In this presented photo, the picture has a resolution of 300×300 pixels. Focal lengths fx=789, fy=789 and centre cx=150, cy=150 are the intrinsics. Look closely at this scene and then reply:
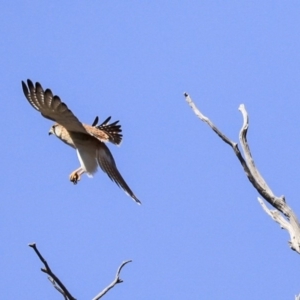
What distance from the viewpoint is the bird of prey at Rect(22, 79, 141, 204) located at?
5.80m

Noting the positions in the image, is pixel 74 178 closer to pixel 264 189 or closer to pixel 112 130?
pixel 112 130

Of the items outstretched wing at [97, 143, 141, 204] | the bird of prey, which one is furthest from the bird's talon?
outstretched wing at [97, 143, 141, 204]

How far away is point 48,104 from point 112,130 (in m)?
0.89

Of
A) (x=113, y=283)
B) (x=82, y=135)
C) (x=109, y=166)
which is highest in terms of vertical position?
(x=82, y=135)

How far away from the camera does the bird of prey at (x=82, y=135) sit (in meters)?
5.80

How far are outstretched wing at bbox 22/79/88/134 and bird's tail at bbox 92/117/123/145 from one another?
0.35 meters

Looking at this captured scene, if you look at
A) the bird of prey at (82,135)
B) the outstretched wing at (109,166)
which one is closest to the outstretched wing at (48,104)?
the bird of prey at (82,135)

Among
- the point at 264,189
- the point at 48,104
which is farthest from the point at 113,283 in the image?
the point at 48,104

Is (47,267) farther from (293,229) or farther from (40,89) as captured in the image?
(40,89)

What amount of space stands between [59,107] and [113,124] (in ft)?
3.23

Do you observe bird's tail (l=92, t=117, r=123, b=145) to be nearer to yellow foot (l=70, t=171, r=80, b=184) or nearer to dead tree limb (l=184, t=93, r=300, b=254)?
yellow foot (l=70, t=171, r=80, b=184)

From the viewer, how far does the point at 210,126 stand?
150 inches

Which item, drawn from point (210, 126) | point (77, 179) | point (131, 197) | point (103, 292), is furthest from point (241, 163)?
point (77, 179)

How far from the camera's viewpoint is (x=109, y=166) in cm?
634
